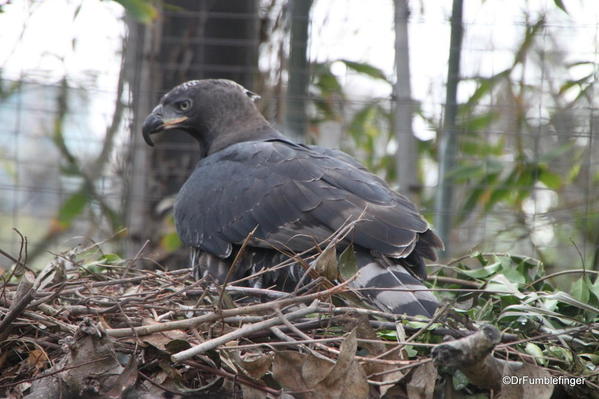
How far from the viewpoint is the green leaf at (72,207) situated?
6.58 m

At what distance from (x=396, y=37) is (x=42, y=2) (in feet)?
8.24

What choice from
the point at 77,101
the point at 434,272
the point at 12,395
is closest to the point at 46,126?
the point at 77,101

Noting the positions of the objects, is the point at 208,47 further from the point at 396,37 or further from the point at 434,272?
the point at 434,272

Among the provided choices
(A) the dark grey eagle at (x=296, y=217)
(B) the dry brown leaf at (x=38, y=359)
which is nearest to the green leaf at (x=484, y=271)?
(A) the dark grey eagle at (x=296, y=217)

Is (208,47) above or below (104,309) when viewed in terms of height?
above

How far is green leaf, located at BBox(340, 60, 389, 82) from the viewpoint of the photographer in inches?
247

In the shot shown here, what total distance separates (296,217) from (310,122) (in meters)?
2.70

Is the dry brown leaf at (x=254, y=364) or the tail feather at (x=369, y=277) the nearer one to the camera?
the dry brown leaf at (x=254, y=364)

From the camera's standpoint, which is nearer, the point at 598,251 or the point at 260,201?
the point at 260,201

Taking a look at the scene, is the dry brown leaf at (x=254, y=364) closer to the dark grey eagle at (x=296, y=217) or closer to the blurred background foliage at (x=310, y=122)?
the dark grey eagle at (x=296, y=217)

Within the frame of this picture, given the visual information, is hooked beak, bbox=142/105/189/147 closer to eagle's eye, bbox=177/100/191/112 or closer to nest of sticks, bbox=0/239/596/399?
eagle's eye, bbox=177/100/191/112

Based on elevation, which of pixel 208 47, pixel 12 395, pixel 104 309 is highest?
pixel 208 47

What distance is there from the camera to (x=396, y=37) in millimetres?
5875

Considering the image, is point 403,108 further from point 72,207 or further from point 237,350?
point 237,350
